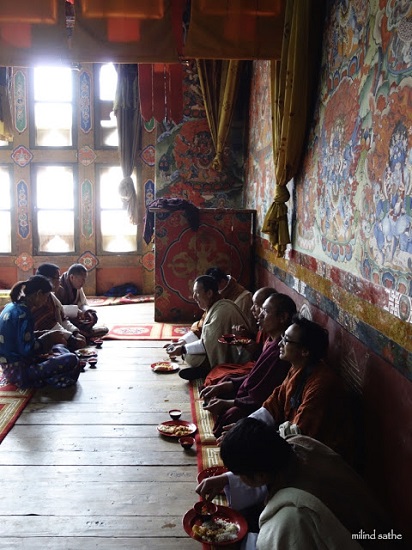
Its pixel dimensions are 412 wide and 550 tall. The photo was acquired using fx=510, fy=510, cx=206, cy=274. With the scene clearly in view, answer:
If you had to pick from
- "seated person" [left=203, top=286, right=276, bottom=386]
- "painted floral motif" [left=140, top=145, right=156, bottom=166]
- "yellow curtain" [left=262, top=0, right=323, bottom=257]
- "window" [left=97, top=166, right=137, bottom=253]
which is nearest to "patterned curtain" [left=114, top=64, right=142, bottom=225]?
"painted floral motif" [left=140, top=145, right=156, bottom=166]

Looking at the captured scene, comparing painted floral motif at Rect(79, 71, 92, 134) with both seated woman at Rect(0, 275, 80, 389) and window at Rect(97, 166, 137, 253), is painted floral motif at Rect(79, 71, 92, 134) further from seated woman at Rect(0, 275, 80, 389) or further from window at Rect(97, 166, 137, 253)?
seated woman at Rect(0, 275, 80, 389)

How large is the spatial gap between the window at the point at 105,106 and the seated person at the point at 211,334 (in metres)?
5.36

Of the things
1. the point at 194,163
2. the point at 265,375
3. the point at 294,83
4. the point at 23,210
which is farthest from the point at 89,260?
the point at 265,375

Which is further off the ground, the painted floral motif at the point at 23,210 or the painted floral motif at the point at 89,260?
the painted floral motif at the point at 23,210

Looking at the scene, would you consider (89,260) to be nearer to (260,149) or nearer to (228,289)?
(260,149)

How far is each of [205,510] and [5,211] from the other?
26.9ft

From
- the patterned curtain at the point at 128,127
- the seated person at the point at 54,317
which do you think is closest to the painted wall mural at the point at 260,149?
the patterned curtain at the point at 128,127

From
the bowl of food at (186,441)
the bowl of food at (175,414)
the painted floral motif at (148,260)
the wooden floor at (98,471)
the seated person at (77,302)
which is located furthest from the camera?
the painted floral motif at (148,260)

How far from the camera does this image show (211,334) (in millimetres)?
4672

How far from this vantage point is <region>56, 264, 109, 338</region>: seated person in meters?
6.10

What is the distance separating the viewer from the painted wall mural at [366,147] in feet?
7.78

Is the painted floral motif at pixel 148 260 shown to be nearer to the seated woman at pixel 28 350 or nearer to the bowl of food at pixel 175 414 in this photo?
the seated woman at pixel 28 350

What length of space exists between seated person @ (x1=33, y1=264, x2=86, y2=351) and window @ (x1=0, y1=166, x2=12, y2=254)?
14.1 feet

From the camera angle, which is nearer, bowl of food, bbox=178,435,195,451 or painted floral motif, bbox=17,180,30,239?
bowl of food, bbox=178,435,195,451
